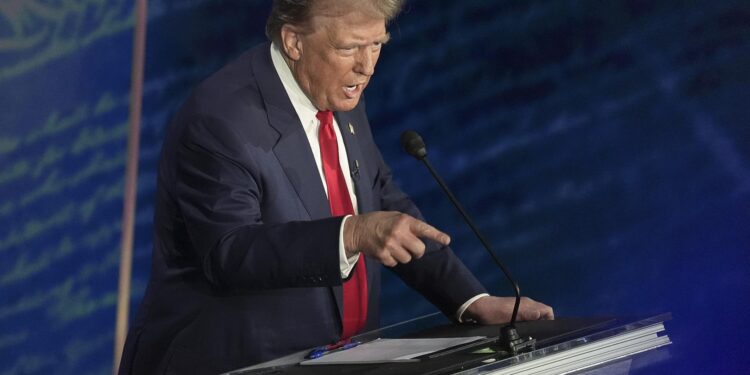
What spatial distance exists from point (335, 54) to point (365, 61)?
0.06m

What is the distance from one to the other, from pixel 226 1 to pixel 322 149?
5.89 ft

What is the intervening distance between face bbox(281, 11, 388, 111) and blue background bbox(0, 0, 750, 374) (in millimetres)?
1519

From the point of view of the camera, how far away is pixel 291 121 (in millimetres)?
2271

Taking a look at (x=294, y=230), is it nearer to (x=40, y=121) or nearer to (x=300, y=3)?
(x=300, y=3)

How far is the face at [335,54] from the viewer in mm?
2244

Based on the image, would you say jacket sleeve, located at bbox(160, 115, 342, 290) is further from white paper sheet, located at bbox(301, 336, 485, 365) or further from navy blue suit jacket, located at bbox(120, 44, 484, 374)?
white paper sheet, located at bbox(301, 336, 485, 365)

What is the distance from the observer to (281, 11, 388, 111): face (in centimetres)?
224

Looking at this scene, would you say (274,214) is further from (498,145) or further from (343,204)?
(498,145)

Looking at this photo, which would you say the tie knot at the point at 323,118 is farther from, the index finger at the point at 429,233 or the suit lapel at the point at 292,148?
the index finger at the point at 429,233

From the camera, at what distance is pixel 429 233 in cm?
173

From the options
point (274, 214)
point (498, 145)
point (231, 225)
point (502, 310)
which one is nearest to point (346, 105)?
point (274, 214)

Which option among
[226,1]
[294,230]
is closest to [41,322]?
[226,1]

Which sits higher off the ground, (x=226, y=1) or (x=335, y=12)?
(x=226, y=1)

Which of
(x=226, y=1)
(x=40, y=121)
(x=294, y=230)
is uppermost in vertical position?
(x=226, y=1)
